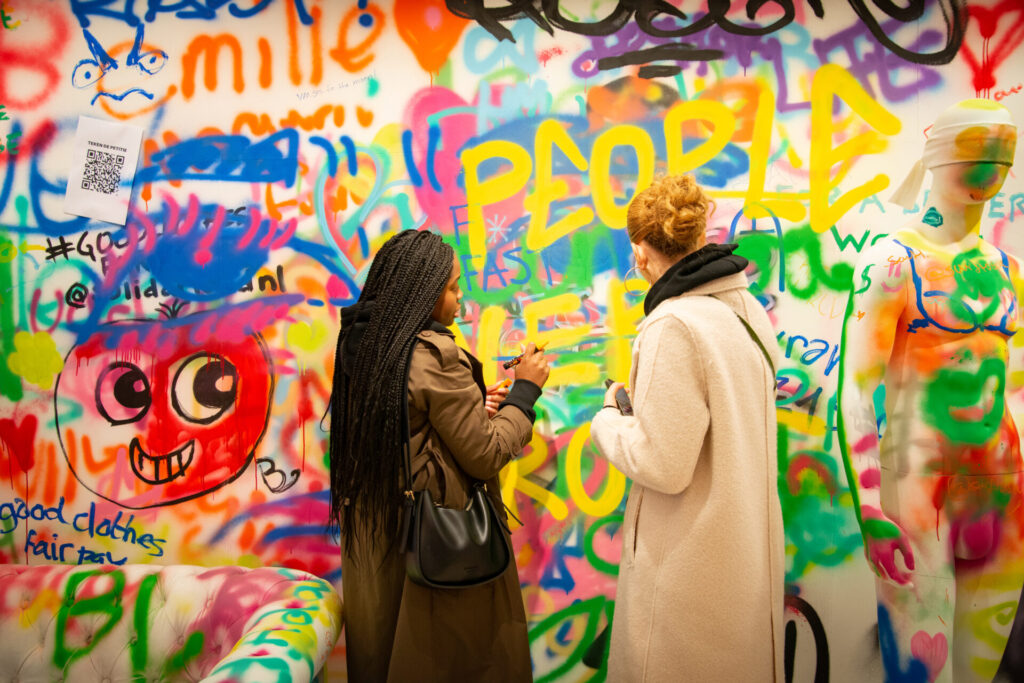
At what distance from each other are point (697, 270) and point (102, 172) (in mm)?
2090

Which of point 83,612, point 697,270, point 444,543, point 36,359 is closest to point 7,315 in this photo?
point 36,359

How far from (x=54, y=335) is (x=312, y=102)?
126cm

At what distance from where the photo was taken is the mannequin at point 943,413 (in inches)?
73.4

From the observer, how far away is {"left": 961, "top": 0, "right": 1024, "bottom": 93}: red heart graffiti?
2240mm

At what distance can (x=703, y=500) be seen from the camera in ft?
5.08

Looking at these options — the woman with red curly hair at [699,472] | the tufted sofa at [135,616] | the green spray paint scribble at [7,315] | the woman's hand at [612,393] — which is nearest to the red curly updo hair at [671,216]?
the woman with red curly hair at [699,472]

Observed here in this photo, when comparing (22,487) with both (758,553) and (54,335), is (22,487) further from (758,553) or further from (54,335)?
(758,553)

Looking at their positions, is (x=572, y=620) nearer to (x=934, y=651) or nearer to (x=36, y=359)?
(x=934, y=651)

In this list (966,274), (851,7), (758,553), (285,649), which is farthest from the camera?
(851,7)

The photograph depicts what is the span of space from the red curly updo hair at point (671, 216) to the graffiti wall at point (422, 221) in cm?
65

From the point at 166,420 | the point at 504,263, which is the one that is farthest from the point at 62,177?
the point at 504,263

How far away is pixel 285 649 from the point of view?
68.4 inches

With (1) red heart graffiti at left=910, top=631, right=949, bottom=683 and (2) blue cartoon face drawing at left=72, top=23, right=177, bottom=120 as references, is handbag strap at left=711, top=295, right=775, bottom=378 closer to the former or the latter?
(1) red heart graffiti at left=910, top=631, right=949, bottom=683

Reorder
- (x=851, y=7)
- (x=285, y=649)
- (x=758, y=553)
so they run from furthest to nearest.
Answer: (x=851, y=7)
(x=285, y=649)
(x=758, y=553)
